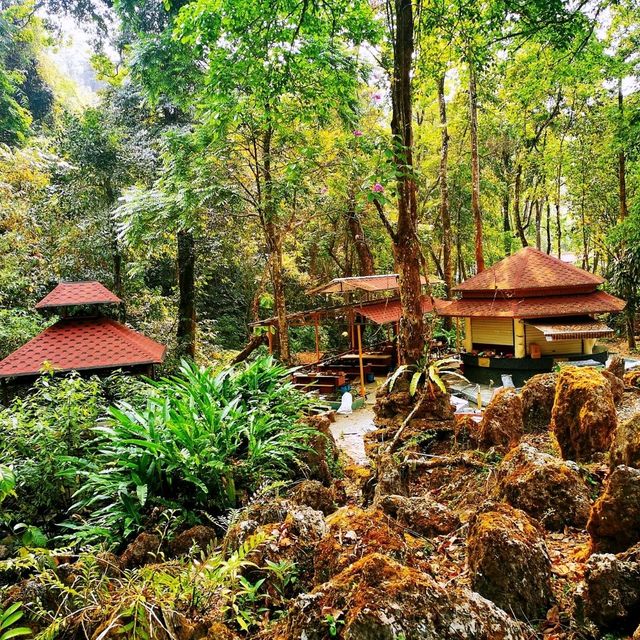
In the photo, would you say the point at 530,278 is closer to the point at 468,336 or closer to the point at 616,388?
the point at 468,336

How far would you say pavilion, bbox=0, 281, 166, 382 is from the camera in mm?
6328

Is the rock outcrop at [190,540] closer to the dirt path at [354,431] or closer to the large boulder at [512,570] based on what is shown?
the large boulder at [512,570]

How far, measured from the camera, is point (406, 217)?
5629 mm

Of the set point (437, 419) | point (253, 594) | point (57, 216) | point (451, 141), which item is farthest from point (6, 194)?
point (451, 141)

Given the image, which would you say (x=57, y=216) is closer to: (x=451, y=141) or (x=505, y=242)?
(x=451, y=141)

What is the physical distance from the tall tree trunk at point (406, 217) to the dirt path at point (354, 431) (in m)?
1.90

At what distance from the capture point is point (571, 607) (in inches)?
70.1

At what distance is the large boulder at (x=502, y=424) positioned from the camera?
4383 mm

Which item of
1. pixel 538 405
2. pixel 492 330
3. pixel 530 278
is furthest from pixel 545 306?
pixel 538 405

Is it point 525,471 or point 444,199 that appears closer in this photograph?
point 525,471

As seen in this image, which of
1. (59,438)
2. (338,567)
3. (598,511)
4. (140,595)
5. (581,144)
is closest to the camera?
(140,595)

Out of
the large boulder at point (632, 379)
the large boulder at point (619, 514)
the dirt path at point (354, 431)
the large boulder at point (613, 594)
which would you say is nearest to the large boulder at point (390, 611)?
the large boulder at point (613, 594)

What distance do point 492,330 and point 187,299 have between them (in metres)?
9.47

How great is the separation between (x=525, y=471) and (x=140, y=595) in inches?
90.8
